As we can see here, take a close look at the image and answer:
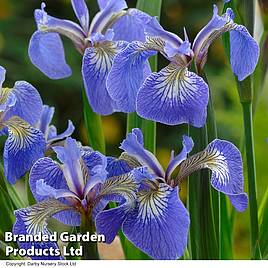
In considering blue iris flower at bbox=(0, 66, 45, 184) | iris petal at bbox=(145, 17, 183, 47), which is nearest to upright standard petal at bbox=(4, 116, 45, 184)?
blue iris flower at bbox=(0, 66, 45, 184)

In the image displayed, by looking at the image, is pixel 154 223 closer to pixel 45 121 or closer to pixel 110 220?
pixel 110 220

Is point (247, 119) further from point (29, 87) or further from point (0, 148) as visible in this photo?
point (0, 148)

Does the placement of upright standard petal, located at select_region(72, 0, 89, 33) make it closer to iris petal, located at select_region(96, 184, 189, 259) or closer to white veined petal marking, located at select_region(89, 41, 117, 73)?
white veined petal marking, located at select_region(89, 41, 117, 73)

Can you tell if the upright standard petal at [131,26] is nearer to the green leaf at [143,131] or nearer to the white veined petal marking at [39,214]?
the green leaf at [143,131]

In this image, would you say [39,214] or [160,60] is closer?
[39,214]

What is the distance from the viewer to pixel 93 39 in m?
0.49

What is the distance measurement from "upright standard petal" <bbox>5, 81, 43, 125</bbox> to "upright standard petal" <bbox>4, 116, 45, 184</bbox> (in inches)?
0.5

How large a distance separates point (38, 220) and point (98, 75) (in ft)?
0.37

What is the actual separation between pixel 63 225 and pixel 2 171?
2.2 inches

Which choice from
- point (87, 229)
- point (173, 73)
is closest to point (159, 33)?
point (173, 73)

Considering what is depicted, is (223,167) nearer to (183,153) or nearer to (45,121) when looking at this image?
(183,153)

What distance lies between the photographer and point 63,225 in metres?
0.49

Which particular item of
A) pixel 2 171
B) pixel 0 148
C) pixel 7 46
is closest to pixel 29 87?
pixel 2 171

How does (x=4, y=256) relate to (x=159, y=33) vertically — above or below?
below
